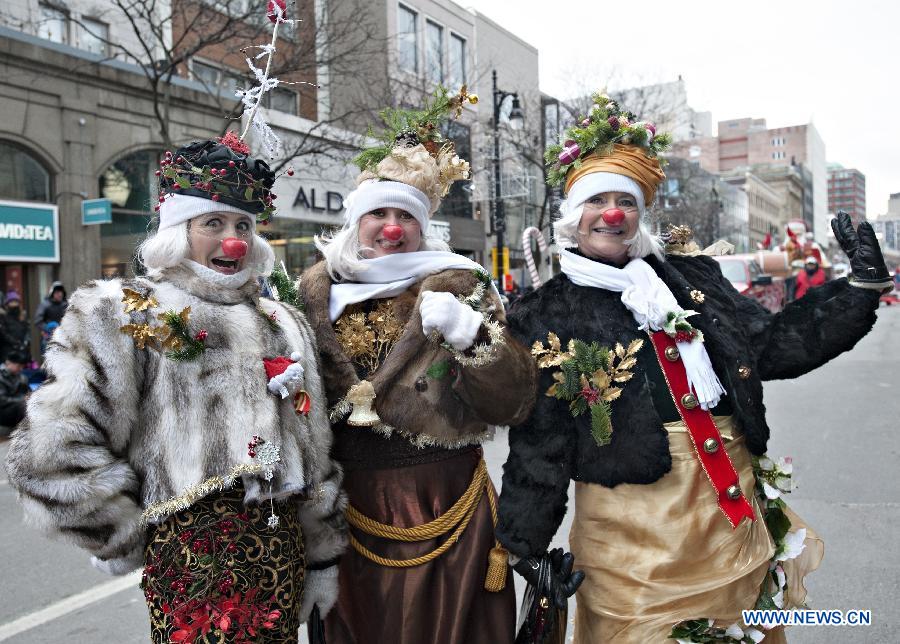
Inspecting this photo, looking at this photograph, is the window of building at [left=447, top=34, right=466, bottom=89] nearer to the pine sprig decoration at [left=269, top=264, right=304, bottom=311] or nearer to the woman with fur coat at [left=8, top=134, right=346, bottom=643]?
the pine sprig decoration at [left=269, top=264, right=304, bottom=311]

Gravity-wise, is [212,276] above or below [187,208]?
below

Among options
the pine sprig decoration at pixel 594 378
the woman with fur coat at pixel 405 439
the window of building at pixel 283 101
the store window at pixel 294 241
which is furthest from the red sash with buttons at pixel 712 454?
the window of building at pixel 283 101

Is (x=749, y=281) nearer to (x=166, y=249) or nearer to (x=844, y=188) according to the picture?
(x=166, y=249)

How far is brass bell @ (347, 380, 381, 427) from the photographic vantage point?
236cm

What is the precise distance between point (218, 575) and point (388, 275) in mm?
1132

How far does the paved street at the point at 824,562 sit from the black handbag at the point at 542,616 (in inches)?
66.8

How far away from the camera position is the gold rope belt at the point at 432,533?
8.30ft

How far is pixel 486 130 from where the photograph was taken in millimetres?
20953

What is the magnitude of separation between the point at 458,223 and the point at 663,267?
23907mm

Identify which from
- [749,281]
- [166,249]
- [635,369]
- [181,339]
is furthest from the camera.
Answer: [749,281]

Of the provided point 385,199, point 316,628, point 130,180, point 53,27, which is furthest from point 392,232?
point 53,27

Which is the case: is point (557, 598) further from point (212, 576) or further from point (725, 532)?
point (212, 576)

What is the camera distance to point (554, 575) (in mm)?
2393

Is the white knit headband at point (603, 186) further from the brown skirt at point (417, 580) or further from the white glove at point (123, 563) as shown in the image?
the white glove at point (123, 563)
